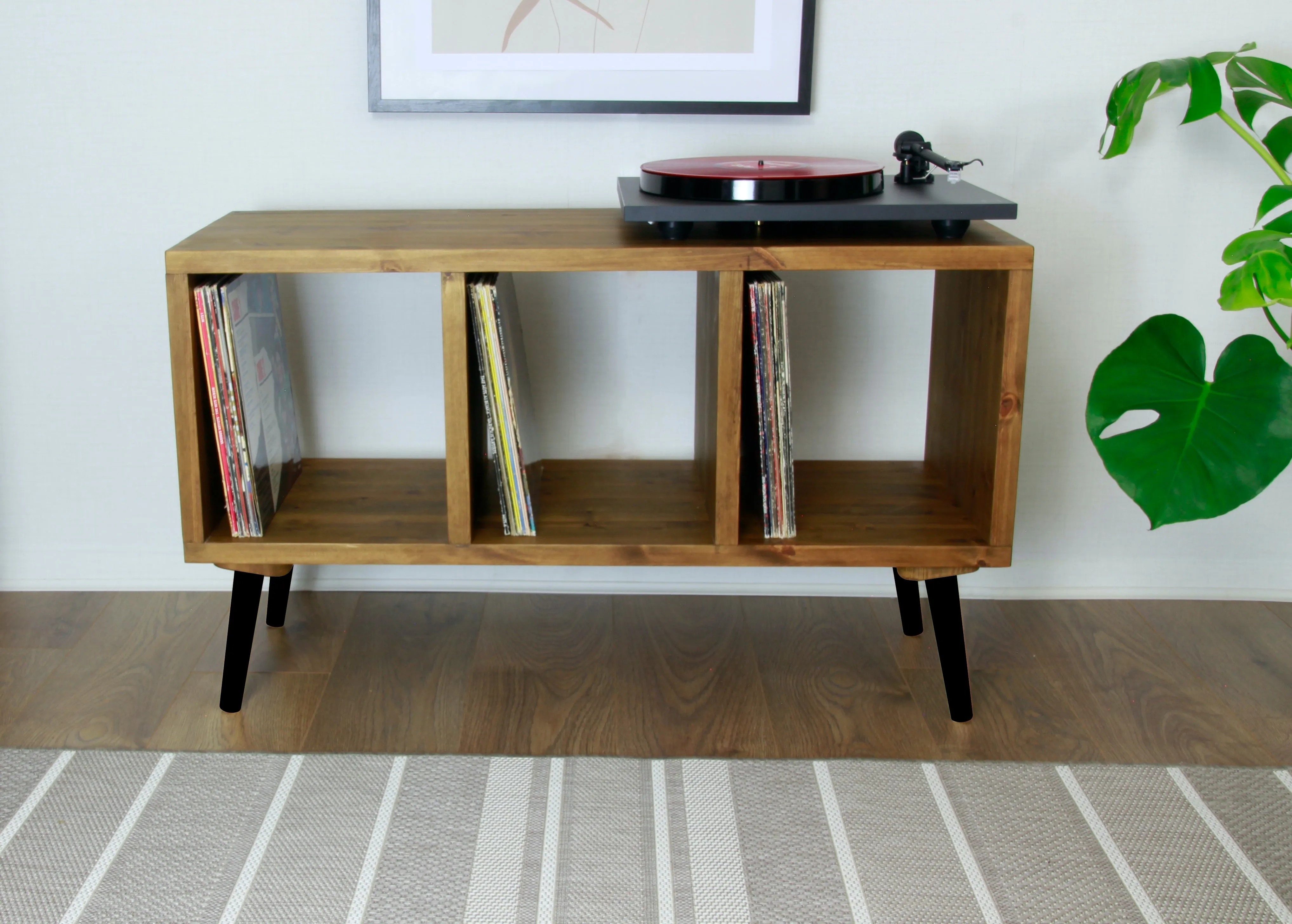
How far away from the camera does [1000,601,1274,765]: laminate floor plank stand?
57.2 inches

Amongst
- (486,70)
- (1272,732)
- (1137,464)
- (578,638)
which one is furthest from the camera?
(578,638)

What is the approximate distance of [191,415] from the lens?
4.56ft

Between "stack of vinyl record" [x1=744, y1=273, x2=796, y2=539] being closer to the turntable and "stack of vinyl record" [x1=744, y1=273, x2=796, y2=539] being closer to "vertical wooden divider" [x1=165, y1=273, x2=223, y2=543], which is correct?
the turntable

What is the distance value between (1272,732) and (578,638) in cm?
90

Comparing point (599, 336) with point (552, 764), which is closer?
point (552, 764)

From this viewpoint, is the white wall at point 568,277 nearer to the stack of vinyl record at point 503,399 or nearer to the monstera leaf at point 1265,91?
the monstera leaf at point 1265,91

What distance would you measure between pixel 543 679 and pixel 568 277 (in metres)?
0.57

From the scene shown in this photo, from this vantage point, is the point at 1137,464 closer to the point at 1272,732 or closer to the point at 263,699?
the point at 1272,732

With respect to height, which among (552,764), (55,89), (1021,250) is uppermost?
(55,89)

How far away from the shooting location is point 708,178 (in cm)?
134

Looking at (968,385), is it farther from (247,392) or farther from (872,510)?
(247,392)

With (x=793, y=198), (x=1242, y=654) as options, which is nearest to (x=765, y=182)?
(x=793, y=198)

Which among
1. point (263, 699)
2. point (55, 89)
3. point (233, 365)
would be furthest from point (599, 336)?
point (55, 89)

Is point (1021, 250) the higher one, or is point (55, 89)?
point (55, 89)
